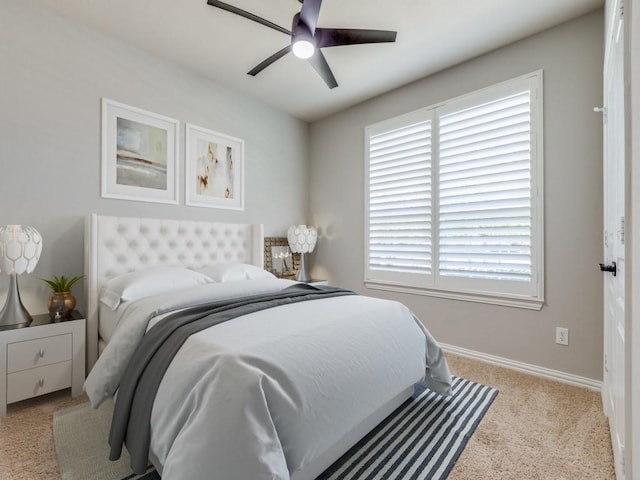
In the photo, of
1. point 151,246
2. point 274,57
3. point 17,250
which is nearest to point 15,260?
point 17,250

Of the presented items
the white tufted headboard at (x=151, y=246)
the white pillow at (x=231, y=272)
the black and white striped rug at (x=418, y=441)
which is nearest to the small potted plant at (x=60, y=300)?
the white tufted headboard at (x=151, y=246)

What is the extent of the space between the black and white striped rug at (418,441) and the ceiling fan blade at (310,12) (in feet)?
7.60

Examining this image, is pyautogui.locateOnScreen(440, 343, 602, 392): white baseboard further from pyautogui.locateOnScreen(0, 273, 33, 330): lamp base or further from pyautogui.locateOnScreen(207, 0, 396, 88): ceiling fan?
pyautogui.locateOnScreen(0, 273, 33, 330): lamp base

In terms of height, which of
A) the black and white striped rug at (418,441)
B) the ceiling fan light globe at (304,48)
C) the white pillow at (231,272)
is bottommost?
the black and white striped rug at (418,441)

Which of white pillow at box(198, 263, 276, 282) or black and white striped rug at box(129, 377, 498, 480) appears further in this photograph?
white pillow at box(198, 263, 276, 282)

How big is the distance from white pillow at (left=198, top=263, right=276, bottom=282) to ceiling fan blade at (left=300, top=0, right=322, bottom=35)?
1.93 m

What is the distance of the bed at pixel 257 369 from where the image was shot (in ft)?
3.28

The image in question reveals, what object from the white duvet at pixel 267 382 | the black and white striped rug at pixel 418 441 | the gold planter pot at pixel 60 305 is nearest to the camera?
the white duvet at pixel 267 382

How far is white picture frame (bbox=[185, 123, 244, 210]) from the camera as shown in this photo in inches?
123

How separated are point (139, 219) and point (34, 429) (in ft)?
5.08

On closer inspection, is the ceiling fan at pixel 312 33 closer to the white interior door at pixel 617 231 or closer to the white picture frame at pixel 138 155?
the white interior door at pixel 617 231

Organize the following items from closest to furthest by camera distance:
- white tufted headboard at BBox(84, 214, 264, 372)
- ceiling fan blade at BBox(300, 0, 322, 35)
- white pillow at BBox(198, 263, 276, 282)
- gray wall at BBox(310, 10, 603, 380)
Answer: ceiling fan blade at BBox(300, 0, 322, 35) < gray wall at BBox(310, 10, 603, 380) < white tufted headboard at BBox(84, 214, 264, 372) < white pillow at BBox(198, 263, 276, 282)

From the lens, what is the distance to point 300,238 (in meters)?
3.80

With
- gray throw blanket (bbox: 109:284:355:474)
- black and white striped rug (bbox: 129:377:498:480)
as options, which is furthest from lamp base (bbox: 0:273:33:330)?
black and white striped rug (bbox: 129:377:498:480)
